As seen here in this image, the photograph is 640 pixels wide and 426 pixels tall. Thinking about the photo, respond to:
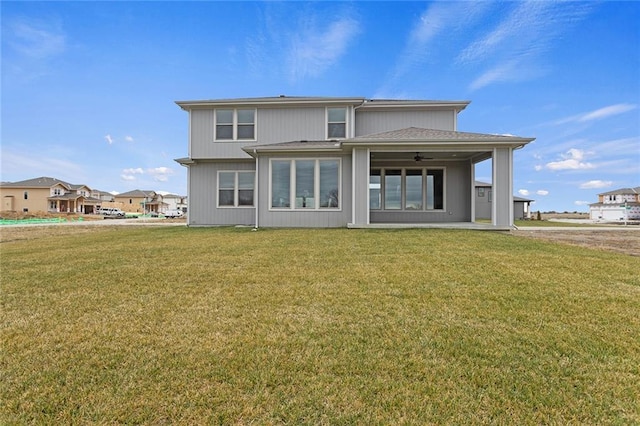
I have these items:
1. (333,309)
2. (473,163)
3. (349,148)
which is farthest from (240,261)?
(473,163)

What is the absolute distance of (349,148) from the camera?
Result: 10.9 metres

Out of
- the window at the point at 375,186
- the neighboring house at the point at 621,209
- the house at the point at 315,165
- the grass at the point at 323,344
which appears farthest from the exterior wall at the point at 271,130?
the neighboring house at the point at 621,209

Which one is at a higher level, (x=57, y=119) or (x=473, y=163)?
(x=57, y=119)

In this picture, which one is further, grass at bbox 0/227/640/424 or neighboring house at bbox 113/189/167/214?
neighboring house at bbox 113/189/167/214

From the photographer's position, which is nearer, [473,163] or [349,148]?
[349,148]

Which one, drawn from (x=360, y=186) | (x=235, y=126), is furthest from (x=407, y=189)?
(x=235, y=126)

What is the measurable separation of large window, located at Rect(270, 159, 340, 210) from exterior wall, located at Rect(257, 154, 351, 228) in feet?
0.64

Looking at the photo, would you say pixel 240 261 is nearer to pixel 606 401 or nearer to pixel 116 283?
pixel 116 283

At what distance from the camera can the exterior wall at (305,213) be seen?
38.0ft

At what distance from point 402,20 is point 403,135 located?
23.0ft

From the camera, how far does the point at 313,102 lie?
527 inches

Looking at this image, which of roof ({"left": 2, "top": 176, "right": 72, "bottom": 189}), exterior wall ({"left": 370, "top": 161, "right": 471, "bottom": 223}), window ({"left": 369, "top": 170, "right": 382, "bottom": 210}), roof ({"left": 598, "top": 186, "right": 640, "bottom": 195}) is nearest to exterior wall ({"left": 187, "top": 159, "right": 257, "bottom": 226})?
window ({"left": 369, "top": 170, "right": 382, "bottom": 210})

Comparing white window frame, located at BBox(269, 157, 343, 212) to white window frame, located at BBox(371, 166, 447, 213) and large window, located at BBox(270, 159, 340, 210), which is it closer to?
large window, located at BBox(270, 159, 340, 210)

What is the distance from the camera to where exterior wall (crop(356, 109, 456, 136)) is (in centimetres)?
1409
